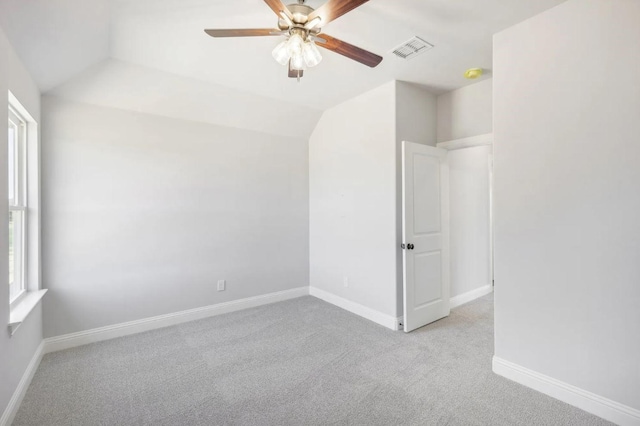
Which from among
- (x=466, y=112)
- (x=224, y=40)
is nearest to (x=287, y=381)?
(x=224, y=40)

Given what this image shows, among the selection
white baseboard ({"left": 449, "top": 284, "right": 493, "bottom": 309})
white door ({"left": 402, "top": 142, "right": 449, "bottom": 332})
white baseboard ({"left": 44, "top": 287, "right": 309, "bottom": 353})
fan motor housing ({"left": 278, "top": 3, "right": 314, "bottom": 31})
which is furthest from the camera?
white baseboard ({"left": 449, "top": 284, "right": 493, "bottom": 309})

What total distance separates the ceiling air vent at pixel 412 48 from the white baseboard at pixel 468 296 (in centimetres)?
294

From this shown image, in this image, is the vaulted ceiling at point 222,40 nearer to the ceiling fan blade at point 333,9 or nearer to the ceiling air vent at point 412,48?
the ceiling air vent at point 412,48

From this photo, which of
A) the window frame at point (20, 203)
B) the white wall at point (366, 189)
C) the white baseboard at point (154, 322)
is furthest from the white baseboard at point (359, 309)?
the window frame at point (20, 203)

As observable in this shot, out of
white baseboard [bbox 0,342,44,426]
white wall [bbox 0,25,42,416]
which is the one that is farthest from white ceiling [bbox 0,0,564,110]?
white baseboard [bbox 0,342,44,426]

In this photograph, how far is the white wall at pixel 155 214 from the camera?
2742mm

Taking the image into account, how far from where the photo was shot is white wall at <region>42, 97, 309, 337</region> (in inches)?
108

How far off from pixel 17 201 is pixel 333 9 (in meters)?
2.84

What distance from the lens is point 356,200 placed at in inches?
142

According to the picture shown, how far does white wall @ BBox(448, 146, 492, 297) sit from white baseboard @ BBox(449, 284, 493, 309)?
4 centimetres

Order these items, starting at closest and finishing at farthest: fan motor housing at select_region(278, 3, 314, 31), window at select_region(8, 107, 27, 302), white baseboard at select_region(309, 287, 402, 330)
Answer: fan motor housing at select_region(278, 3, 314, 31) → window at select_region(8, 107, 27, 302) → white baseboard at select_region(309, 287, 402, 330)

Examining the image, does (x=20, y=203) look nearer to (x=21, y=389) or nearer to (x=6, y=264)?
(x=6, y=264)

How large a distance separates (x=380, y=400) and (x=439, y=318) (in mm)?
1737

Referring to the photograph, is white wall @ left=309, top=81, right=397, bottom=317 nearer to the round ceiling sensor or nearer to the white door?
the white door
